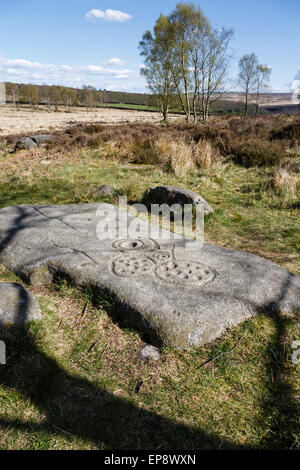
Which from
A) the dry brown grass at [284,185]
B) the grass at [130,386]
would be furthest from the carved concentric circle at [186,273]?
the dry brown grass at [284,185]

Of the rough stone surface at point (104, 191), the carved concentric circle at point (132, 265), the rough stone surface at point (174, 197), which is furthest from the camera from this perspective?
the rough stone surface at point (104, 191)

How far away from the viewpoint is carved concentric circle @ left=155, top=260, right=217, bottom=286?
274 centimetres

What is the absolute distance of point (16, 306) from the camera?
8.02 feet

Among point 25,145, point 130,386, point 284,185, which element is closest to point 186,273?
point 130,386

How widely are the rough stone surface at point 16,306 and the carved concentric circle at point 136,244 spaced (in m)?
1.06

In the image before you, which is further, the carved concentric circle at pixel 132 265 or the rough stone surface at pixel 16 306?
the carved concentric circle at pixel 132 265

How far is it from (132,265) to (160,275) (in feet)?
1.00

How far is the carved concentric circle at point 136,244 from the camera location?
3.34 m

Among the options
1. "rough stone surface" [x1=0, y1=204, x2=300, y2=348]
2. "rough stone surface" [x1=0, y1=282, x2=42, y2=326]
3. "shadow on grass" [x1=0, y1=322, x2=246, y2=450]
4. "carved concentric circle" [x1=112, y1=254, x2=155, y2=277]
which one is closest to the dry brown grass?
"rough stone surface" [x1=0, y1=204, x2=300, y2=348]

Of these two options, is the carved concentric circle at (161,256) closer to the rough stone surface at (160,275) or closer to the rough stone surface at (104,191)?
the rough stone surface at (160,275)

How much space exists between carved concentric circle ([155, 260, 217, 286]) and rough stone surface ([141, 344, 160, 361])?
2.08ft
